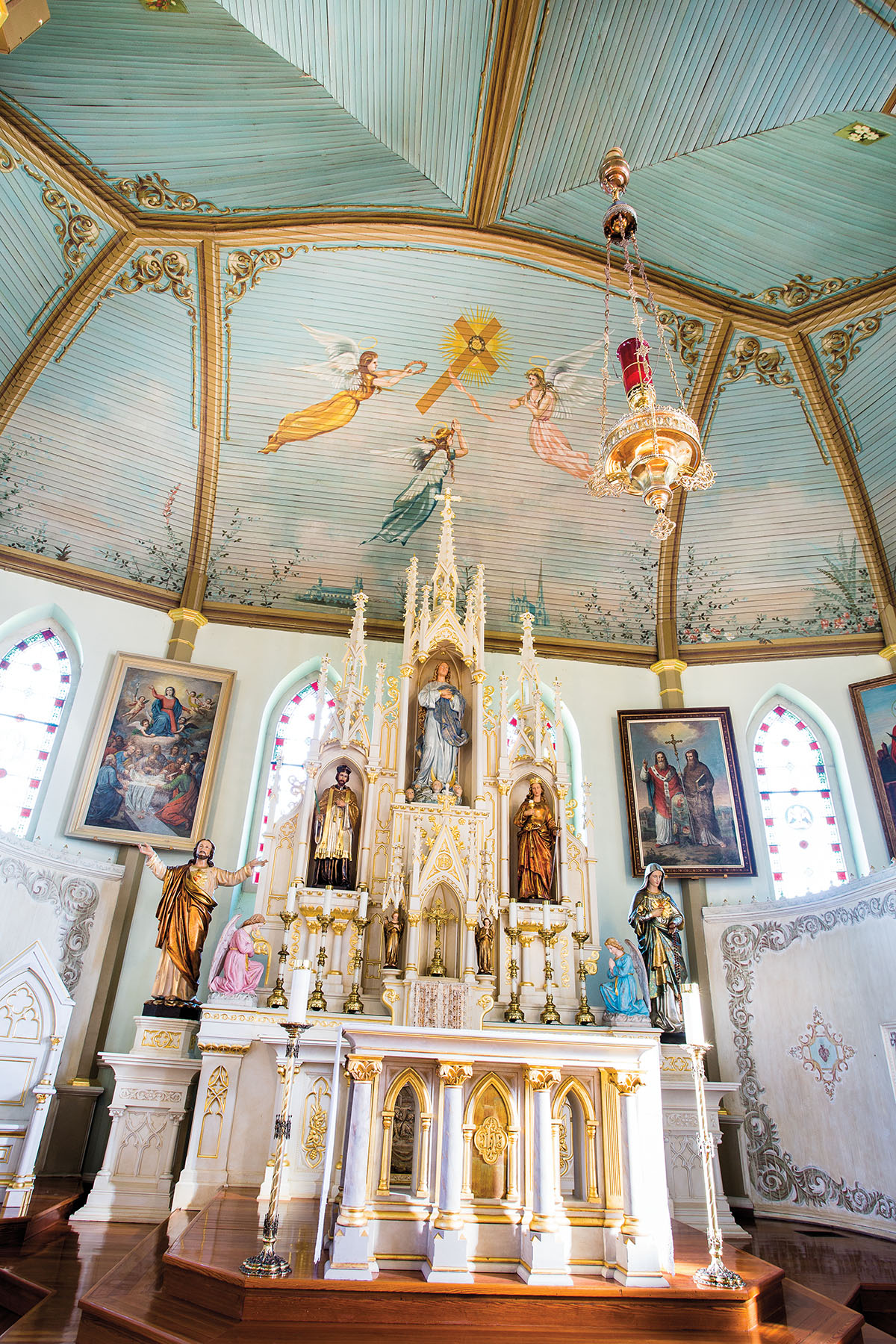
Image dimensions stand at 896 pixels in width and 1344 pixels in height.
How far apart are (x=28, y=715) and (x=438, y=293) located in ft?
27.8

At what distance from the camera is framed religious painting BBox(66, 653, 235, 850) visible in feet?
39.3

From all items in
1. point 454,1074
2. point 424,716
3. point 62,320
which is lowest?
point 454,1074

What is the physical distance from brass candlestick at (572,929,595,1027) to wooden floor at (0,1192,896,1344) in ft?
13.8

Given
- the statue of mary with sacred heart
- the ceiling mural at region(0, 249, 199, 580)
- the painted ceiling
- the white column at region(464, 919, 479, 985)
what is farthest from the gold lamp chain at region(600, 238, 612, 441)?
the white column at region(464, 919, 479, 985)

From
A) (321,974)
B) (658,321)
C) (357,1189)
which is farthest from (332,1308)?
(658,321)

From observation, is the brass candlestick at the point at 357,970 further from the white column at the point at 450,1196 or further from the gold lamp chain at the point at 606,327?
the gold lamp chain at the point at 606,327

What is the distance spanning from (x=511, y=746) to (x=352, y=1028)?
277 inches

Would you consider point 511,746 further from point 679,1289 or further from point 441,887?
point 679,1289

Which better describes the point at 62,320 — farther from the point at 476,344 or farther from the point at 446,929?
the point at 446,929

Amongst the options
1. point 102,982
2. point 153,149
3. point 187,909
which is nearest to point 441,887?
point 187,909

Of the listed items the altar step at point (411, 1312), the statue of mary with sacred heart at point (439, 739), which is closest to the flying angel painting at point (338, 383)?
the statue of mary with sacred heart at point (439, 739)

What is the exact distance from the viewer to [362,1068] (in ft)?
18.1

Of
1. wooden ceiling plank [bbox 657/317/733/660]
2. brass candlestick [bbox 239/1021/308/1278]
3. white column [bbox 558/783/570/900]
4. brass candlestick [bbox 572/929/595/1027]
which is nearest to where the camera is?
brass candlestick [bbox 239/1021/308/1278]

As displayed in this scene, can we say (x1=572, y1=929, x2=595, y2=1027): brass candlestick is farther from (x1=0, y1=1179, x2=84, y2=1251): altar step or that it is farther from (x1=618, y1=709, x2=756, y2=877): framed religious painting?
(x1=0, y1=1179, x2=84, y2=1251): altar step
